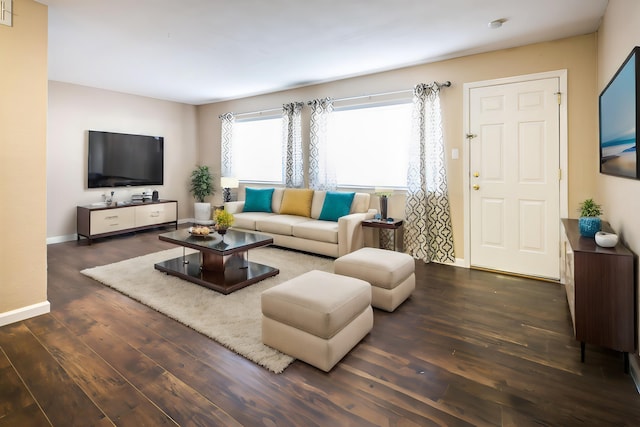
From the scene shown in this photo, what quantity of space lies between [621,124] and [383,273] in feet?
6.14

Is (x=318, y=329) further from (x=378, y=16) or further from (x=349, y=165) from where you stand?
(x=349, y=165)

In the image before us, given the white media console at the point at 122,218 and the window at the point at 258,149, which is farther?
the window at the point at 258,149

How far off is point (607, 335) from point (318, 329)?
5.63 feet

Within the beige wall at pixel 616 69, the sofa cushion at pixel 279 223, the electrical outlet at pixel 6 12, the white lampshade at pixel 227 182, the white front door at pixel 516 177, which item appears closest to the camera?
the beige wall at pixel 616 69

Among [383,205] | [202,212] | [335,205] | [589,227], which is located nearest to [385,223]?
[383,205]

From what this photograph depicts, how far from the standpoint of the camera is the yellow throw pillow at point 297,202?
527cm

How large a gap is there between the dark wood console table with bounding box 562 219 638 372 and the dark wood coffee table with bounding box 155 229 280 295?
8.84 ft

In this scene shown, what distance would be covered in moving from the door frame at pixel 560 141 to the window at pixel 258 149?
3274mm

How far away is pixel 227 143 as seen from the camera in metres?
6.84

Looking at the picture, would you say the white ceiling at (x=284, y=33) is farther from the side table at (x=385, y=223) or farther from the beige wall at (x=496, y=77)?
the side table at (x=385, y=223)

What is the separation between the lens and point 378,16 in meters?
3.09

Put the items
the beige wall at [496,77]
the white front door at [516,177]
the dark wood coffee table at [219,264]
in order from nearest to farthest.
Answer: the dark wood coffee table at [219,264], the beige wall at [496,77], the white front door at [516,177]

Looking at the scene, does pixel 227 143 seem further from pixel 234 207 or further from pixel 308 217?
pixel 308 217

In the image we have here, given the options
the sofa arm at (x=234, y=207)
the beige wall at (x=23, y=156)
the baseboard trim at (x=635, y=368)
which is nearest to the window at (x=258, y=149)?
the sofa arm at (x=234, y=207)
